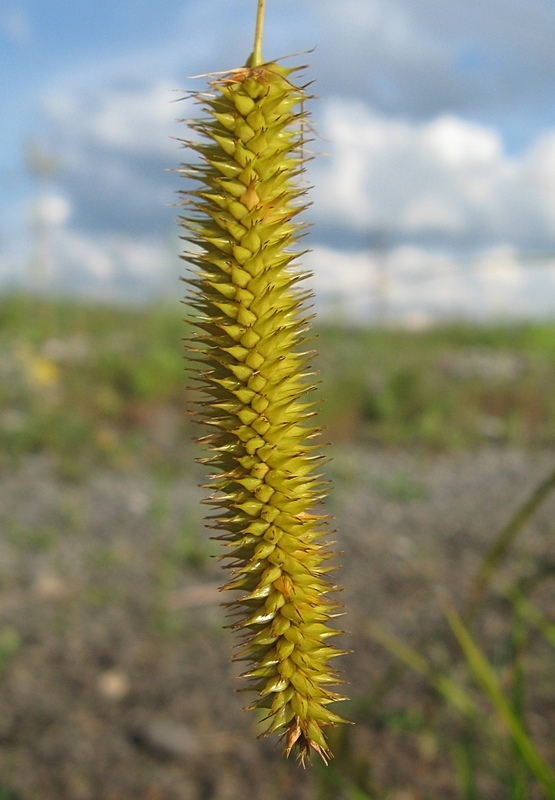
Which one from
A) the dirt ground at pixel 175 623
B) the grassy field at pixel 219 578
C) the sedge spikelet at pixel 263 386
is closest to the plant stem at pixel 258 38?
the sedge spikelet at pixel 263 386

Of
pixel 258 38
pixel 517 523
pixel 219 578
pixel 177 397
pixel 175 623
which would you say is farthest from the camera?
pixel 177 397

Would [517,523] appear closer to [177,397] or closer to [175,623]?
[175,623]

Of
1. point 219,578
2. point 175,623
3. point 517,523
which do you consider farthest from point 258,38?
point 219,578

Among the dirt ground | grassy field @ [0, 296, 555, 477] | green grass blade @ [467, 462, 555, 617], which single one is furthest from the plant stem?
grassy field @ [0, 296, 555, 477]

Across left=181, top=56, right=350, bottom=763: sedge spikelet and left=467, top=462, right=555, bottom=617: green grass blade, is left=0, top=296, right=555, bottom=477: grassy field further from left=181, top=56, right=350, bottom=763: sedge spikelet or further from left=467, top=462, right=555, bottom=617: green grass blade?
left=181, top=56, right=350, bottom=763: sedge spikelet

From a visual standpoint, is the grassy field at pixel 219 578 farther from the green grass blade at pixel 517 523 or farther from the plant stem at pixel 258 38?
the plant stem at pixel 258 38

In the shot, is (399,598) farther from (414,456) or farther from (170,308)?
(170,308)

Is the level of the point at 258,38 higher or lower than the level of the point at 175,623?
higher
